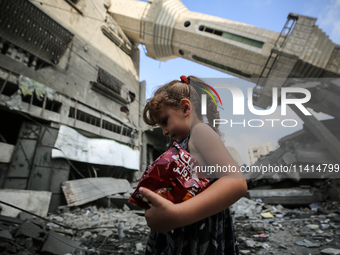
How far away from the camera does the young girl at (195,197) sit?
532 mm

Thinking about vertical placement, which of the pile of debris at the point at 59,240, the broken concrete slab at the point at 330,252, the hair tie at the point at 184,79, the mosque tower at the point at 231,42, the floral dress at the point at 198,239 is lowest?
the pile of debris at the point at 59,240

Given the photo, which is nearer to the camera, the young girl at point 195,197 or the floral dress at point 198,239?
the young girl at point 195,197

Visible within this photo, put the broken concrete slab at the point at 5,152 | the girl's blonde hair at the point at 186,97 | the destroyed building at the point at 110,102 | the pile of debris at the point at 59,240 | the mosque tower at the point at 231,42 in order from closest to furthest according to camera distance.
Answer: the girl's blonde hair at the point at 186,97 → the pile of debris at the point at 59,240 → the destroyed building at the point at 110,102 → the broken concrete slab at the point at 5,152 → the mosque tower at the point at 231,42

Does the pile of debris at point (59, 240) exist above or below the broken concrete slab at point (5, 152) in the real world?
below

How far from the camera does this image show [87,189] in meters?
7.04

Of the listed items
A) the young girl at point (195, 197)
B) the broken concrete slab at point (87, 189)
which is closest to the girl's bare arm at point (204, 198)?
the young girl at point (195, 197)

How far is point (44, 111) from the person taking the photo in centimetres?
686

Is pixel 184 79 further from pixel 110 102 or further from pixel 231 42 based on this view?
pixel 231 42

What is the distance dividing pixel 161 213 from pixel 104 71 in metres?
12.3

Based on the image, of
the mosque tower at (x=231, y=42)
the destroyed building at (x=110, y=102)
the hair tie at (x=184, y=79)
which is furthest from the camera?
the mosque tower at (x=231, y=42)

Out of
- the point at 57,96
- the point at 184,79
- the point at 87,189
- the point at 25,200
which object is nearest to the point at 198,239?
the point at 184,79

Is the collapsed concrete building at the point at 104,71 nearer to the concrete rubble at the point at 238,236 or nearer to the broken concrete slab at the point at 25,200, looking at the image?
the broken concrete slab at the point at 25,200

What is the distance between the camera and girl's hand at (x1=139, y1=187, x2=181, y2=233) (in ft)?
1.69

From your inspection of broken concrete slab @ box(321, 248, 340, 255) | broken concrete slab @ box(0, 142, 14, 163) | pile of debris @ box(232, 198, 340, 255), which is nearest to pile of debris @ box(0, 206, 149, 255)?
pile of debris @ box(232, 198, 340, 255)
